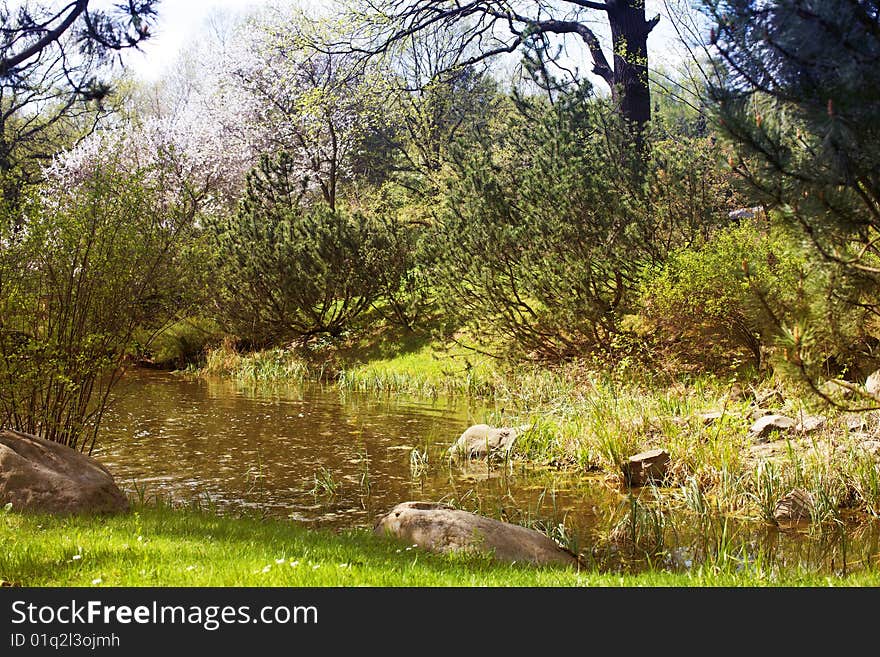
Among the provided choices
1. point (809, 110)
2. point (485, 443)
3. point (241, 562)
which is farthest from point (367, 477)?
point (809, 110)

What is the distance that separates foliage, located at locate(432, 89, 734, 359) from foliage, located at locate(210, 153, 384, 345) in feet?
16.2

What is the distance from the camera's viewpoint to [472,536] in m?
5.40

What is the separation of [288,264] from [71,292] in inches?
456

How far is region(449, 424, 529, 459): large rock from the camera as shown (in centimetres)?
955

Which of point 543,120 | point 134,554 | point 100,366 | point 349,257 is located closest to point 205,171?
point 349,257

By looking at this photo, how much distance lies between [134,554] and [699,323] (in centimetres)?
979

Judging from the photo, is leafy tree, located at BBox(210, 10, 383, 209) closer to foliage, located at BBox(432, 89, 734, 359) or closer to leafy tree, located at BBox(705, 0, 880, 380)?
foliage, located at BBox(432, 89, 734, 359)

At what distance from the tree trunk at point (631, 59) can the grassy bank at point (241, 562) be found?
11.1 metres

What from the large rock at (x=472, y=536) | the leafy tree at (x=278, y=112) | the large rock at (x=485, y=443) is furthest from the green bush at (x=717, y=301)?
the leafy tree at (x=278, y=112)

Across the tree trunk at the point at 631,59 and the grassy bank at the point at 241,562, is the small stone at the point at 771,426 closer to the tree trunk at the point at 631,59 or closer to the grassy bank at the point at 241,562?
the grassy bank at the point at 241,562

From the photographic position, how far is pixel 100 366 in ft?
24.4

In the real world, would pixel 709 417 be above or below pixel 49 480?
above

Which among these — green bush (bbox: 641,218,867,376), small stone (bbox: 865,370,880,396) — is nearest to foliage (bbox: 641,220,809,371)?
green bush (bbox: 641,218,867,376)

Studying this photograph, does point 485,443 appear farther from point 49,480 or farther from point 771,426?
point 49,480
